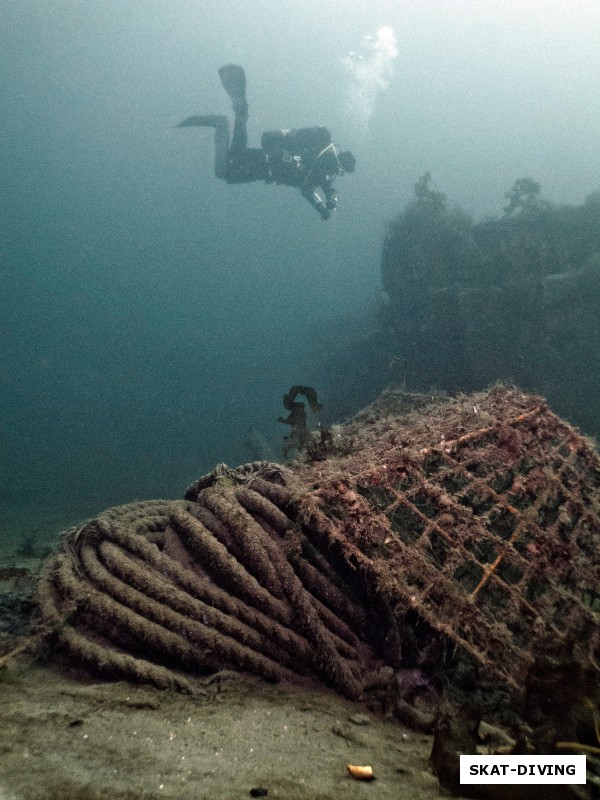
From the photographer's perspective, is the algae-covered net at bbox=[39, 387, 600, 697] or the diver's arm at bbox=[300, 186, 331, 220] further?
the diver's arm at bbox=[300, 186, 331, 220]

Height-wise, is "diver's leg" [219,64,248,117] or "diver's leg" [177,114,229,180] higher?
"diver's leg" [219,64,248,117]

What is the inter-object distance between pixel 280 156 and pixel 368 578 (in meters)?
20.2

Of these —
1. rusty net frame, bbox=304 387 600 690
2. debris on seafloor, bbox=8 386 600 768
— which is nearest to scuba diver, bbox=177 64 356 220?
rusty net frame, bbox=304 387 600 690

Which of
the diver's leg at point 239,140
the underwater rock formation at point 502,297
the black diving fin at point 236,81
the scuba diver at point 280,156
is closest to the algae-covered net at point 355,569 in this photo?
the underwater rock formation at point 502,297

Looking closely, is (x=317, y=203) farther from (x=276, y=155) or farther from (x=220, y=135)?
(x=220, y=135)

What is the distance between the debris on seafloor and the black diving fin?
71.4ft

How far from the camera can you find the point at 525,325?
1530cm

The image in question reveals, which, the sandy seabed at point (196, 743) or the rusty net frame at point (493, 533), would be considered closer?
the sandy seabed at point (196, 743)

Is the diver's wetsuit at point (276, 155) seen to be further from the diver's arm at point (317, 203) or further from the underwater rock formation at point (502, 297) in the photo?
the underwater rock formation at point (502, 297)

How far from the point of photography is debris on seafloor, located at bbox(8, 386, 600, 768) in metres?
2.37

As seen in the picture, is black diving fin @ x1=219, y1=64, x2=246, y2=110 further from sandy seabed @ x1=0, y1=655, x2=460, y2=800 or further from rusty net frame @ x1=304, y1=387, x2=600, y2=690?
sandy seabed @ x1=0, y1=655, x2=460, y2=800

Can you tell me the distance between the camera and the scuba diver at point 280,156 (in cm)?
1802

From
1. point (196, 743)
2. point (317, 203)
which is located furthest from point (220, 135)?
point (196, 743)

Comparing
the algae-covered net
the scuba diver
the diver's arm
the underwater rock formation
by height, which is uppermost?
the scuba diver
